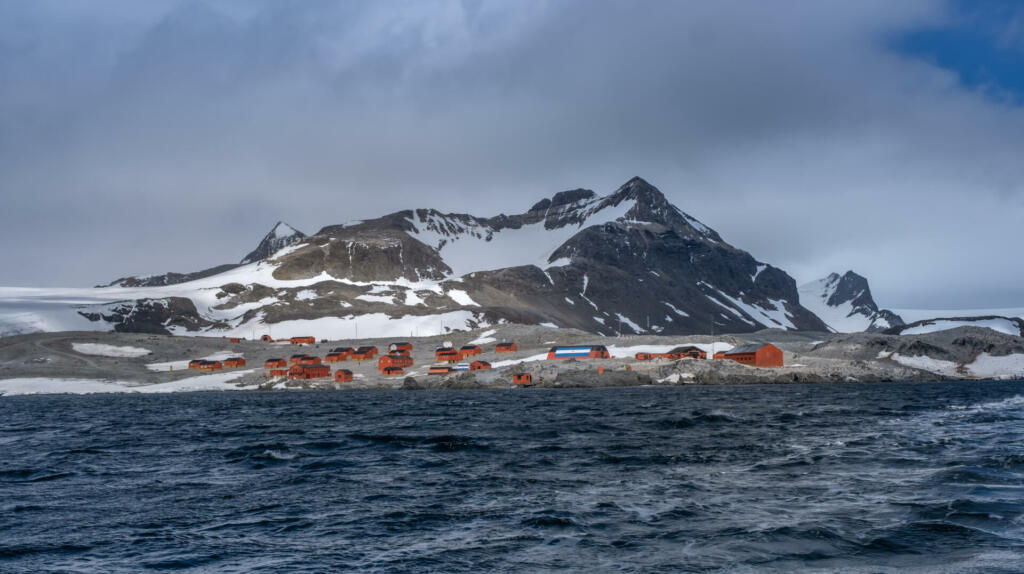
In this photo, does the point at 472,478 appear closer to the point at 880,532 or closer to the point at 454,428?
the point at 880,532

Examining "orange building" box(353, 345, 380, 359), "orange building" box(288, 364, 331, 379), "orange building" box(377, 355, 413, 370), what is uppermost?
A: "orange building" box(353, 345, 380, 359)

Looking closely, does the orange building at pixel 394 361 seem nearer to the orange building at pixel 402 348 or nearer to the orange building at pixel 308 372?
the orange building at pixel 308 372

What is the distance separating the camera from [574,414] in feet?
205

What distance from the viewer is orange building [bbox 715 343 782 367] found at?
13162cm

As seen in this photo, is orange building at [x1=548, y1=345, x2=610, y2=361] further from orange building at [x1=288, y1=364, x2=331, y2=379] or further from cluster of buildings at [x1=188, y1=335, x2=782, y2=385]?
orange building at [x1=288, y1=364, x2=331, y2=379]

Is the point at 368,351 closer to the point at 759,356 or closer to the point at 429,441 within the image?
the point at 759,356

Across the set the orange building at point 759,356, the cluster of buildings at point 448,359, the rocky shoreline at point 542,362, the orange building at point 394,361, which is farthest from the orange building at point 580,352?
the orange building at point 394,361

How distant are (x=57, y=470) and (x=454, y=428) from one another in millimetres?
23303

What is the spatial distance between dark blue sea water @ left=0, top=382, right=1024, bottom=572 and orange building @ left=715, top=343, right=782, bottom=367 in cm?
7982

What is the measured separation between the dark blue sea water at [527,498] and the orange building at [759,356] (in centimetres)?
7982

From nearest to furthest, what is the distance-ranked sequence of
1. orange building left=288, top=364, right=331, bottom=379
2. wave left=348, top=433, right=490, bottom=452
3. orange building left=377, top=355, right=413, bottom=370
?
wave left=348, top=433, right=490, bottom=452, orange building left=288, top=364, right=331, bottom=379, orange building left=377, top=355, right=413, bottom=370

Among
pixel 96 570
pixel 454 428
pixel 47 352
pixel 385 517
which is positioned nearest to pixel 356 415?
pixel 454 428

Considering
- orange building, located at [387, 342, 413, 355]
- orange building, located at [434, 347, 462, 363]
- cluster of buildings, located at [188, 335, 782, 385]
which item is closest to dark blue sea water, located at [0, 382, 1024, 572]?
cluster of buildings, located at [188, 335, 782, 385]

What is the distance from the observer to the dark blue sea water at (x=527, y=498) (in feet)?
62.7
